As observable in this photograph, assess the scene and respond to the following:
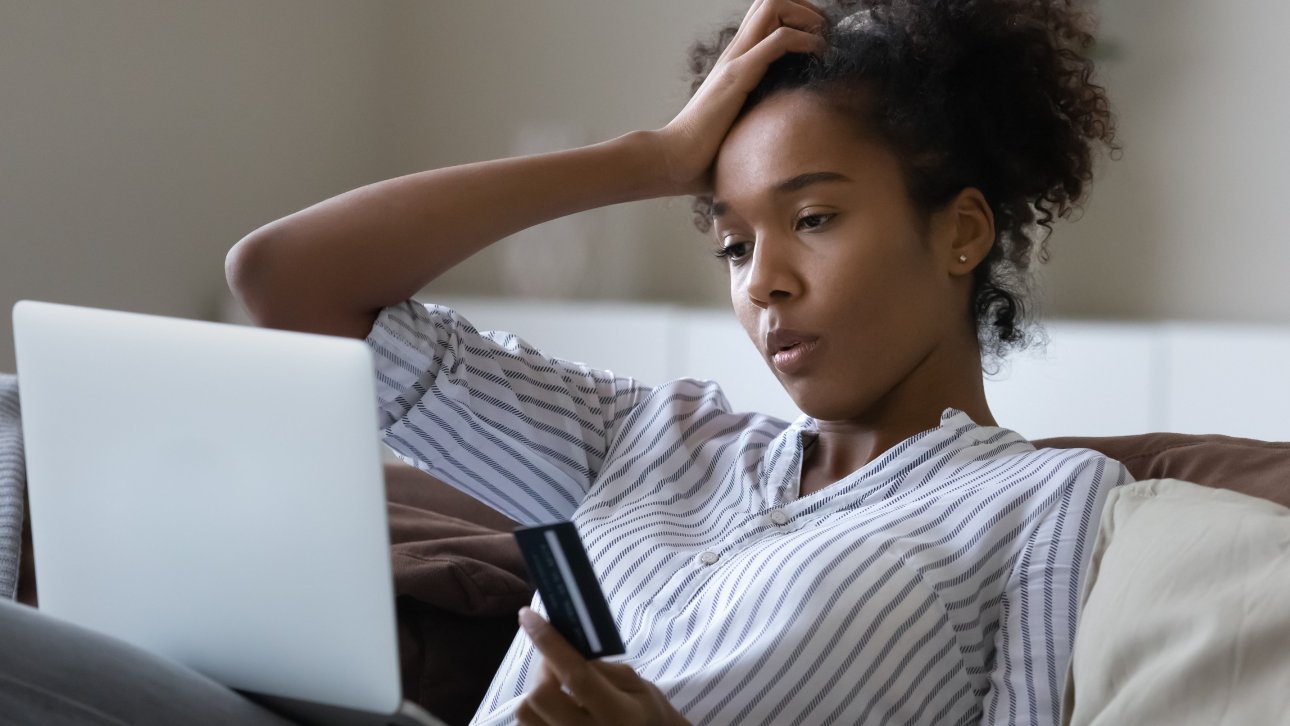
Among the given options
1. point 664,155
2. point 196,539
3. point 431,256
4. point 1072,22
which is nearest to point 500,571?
point 431,256

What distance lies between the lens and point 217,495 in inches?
32.2

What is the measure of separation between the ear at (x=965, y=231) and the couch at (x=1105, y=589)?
0.22 meters

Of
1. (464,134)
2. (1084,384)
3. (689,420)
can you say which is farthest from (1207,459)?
(464,134)

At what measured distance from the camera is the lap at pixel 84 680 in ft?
2.66

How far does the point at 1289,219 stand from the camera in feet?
7.64

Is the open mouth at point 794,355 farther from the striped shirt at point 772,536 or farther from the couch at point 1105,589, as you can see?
the couch at point 1105,589

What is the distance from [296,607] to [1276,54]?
7.02 ft

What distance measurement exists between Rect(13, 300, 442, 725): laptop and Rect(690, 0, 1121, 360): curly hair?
2.23ft

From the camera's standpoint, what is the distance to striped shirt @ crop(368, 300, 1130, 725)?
1055mm

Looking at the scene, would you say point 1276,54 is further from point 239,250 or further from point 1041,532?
point 239,250

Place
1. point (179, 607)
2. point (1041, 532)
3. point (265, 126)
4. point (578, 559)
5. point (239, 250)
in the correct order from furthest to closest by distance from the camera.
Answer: point (265, 126) → point (239, 250) → point (1041, 532) → point (179, 607) → point (578, 559)

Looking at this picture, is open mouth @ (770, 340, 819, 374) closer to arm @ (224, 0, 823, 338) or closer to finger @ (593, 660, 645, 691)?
arm @ (224, 0, 823, 338)

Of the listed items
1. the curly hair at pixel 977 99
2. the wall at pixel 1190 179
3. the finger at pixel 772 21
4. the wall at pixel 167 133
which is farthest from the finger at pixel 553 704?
the wall at pixel 167 133

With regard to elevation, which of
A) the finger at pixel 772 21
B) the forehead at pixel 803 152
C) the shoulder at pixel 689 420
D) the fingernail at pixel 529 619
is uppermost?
the finger at pixel 772 21
